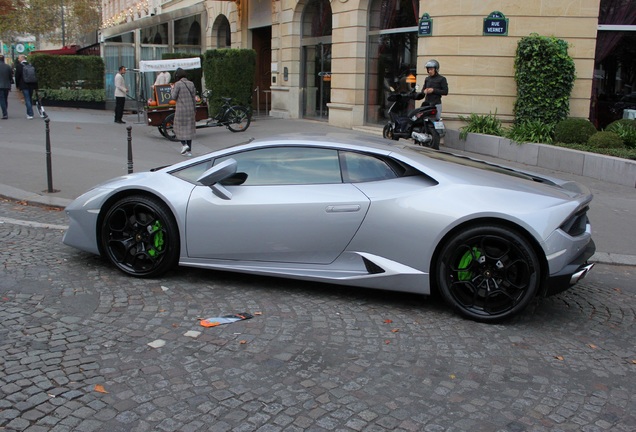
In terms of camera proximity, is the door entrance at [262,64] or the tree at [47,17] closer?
the door entrance at [262,64]

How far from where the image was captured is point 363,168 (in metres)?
5.60

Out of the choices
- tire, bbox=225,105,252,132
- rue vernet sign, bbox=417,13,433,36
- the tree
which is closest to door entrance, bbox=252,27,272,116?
tire, bbox=225,105,252,132

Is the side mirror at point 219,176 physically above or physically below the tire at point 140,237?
above

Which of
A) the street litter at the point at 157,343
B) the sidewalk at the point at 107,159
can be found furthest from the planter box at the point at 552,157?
the street litter at the point at 157,343

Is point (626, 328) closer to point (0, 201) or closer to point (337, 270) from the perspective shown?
point (337, 270)

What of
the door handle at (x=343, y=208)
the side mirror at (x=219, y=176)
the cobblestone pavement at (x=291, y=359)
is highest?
the side mirror at (x=219, y=176)

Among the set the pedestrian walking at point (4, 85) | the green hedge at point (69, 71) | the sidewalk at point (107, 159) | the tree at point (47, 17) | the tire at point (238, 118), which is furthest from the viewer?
the tree at point (47, 17)

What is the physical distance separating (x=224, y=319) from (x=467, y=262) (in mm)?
1861

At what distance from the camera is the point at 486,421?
12.0 ft

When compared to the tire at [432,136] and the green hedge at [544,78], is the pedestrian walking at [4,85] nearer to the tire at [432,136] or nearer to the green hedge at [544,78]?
the tire at [432,136]

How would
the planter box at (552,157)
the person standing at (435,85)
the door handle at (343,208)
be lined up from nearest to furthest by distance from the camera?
the door handle at (343,208) → the planter box at (552,157) → the person standing at (435,85)

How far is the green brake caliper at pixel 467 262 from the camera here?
5094mm

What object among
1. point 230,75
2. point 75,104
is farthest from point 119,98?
point 75,104

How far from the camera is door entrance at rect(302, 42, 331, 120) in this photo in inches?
817
